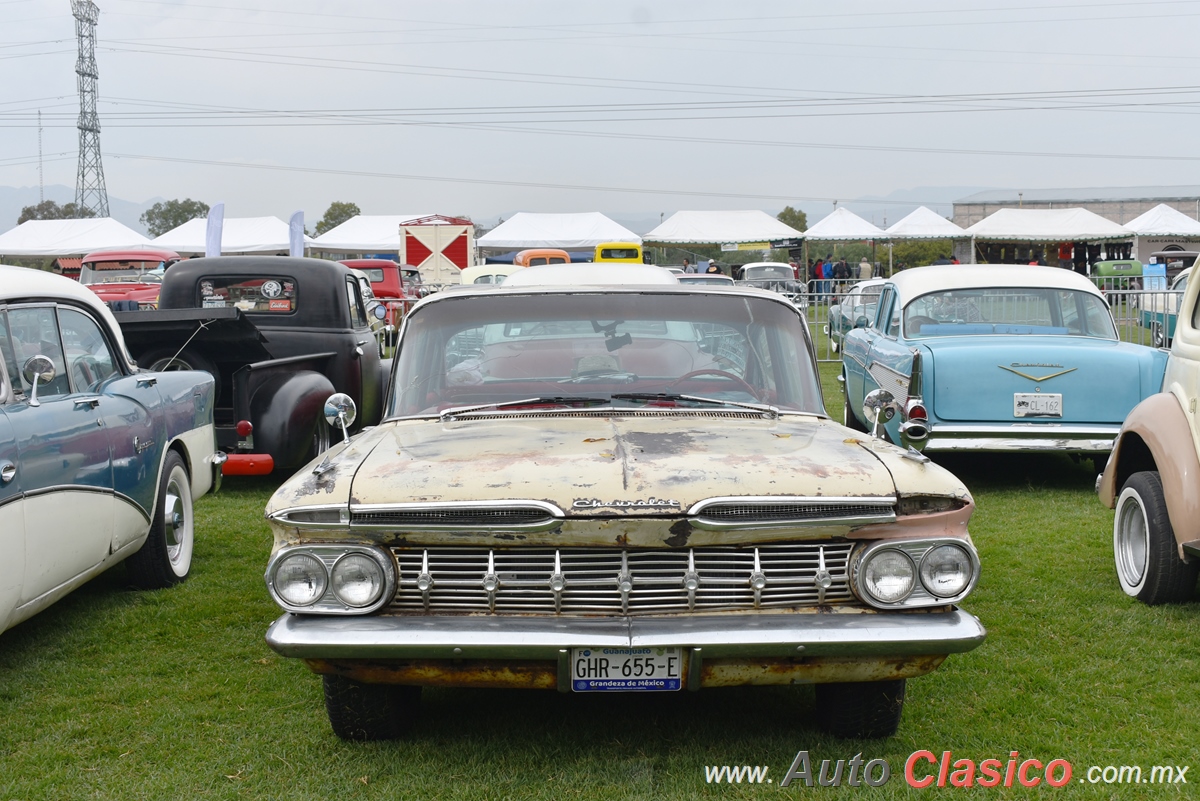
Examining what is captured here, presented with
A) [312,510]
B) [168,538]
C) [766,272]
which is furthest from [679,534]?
[766,272]

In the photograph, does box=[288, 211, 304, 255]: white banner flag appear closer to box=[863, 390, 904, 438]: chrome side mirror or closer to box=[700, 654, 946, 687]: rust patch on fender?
box=[863, 390, 904, 438]: chrome side mirror

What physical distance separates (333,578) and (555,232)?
126 feet

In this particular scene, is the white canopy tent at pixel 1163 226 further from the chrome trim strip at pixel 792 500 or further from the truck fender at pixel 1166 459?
the chrome trim strip at pixel 792 500

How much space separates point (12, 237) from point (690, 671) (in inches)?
1722

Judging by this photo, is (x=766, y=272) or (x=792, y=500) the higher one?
(x=766, y=272)

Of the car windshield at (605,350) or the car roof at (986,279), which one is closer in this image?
the car windshield at (605,350)

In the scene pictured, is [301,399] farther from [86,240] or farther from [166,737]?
[86,240]

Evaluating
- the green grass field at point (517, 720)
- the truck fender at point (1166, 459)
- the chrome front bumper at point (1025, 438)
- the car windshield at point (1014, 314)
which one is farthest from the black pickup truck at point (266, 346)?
the truck fender at point (1166, 459)

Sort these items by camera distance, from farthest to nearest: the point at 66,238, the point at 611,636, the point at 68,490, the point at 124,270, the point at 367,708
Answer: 1. the point at 66,238
2. the point at 124,270
3. the point at 68,490
4. the point at 367,708
5. the point at 611,636

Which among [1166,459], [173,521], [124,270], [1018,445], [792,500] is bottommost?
[1018,445]

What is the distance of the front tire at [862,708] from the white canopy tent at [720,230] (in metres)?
36.9

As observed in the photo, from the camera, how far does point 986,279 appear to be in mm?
9953

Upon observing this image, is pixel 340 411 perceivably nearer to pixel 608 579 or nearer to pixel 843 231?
pixel 608 579

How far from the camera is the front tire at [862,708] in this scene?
399cm
